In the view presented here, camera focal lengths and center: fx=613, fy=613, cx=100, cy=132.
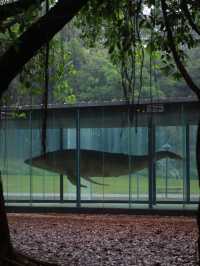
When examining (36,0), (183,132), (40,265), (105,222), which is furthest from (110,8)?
(183,132)

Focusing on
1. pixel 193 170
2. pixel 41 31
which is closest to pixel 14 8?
pixel 41 31

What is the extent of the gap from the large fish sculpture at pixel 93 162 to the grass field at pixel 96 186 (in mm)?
167

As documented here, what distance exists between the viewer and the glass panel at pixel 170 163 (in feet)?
52.2

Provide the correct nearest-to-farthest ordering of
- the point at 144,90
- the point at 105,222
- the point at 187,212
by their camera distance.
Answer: the point at 105,222, the point at 187,212, the point at 144,90

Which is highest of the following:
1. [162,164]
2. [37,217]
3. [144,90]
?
[144,90]

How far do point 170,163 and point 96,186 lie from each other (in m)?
2.13

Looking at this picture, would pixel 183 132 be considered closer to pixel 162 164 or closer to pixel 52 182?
pixel 162 164

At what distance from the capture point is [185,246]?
10.3m

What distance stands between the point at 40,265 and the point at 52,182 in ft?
33.8

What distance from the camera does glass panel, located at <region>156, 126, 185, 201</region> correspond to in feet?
52.2

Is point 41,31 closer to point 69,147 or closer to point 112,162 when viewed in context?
point 112,162

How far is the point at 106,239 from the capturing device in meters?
11.3

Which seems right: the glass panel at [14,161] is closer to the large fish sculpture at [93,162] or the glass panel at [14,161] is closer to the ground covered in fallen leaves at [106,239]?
the large fish sculpture at [93,162]

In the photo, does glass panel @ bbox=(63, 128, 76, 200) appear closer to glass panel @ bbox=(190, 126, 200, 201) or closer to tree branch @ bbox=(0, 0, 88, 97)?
glass panel @ bbox=(190, 126, 200, 201)
